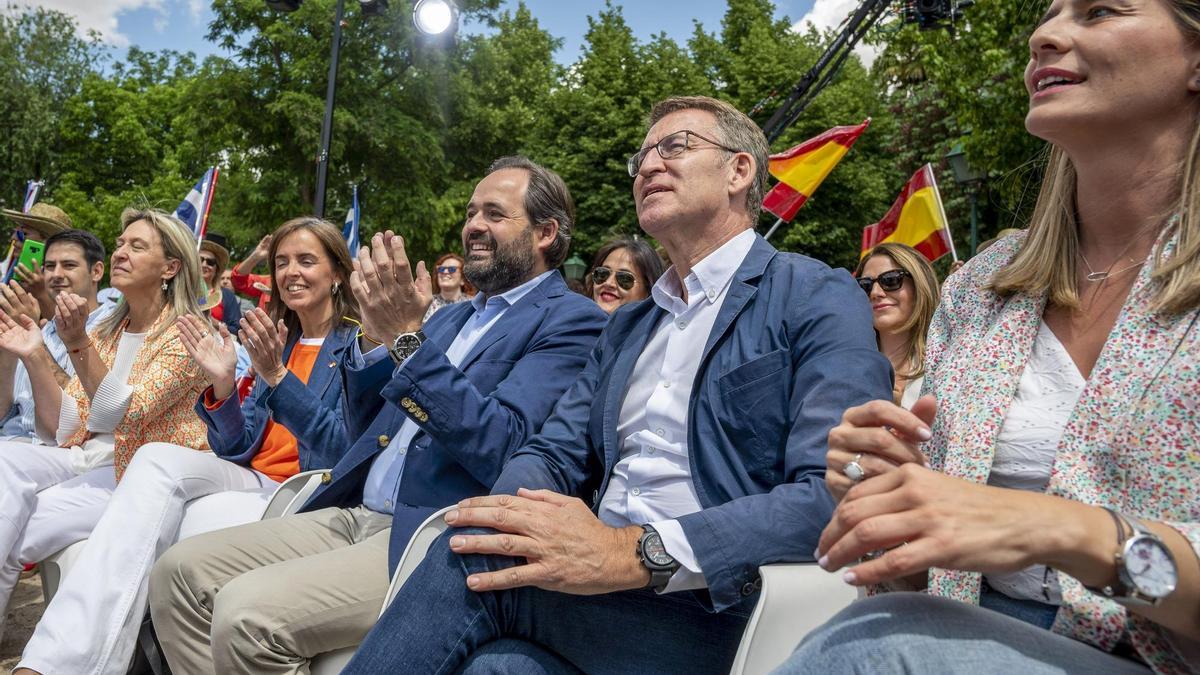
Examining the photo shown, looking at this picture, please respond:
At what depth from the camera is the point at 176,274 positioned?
482cm

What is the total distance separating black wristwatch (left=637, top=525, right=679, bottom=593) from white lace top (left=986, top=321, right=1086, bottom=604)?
66 cm

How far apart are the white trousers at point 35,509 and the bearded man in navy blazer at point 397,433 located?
42.4 inches

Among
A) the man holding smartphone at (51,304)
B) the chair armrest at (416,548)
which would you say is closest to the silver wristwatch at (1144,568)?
the chair armrest at (416,548)

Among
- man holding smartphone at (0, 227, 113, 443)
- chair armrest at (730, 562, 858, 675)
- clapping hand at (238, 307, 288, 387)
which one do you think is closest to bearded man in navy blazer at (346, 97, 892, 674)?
chair armrest at (730, 562, 858, 675)

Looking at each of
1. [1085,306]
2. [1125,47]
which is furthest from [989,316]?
[1125,47]

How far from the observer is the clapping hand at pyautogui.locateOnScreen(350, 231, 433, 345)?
283 centimetres

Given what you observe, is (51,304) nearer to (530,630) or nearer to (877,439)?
(530,630)

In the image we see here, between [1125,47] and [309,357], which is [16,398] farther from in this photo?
[1125,47]

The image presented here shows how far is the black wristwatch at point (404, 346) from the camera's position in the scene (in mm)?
2855

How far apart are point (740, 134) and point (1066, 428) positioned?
5.46 ft

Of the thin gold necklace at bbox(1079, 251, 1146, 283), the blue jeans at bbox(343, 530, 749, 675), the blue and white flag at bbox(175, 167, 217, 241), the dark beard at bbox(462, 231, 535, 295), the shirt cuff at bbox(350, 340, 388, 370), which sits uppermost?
the blue and white flag at bbox(175, 167, 217, 241)

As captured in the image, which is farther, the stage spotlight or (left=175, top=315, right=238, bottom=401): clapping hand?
the stage spotlight

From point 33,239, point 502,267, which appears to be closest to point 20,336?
point 502,267

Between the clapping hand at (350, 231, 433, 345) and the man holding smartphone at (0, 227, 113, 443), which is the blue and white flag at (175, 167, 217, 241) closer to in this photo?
the man holding smartphone at (0, 227, 113, 443)
